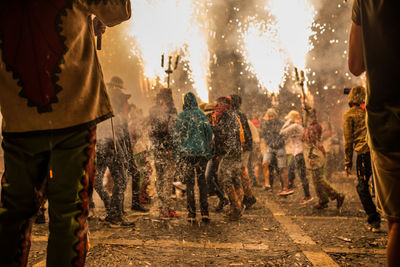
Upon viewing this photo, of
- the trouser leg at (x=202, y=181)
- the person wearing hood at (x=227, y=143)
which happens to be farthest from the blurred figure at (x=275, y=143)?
the trouser leg at (x=202, y=181)

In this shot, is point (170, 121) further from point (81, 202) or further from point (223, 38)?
point (223, 38)

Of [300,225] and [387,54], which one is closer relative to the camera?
[387,54]

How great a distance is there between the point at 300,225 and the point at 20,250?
3368 millimetres

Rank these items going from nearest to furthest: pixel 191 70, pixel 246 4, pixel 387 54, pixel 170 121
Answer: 1. pixel 387 54
2. pixel 170 121
3. pixel 191 70
4. pixel 246 4

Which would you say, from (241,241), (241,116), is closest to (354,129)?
(241,116)

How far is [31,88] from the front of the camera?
4.37 feet

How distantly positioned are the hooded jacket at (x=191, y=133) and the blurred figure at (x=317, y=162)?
6.42 feet

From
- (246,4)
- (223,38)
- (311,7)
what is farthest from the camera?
(223,38)

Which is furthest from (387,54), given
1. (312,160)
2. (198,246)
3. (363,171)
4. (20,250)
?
(312,160)

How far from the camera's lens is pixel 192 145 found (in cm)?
406

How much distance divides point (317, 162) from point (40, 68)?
454cm

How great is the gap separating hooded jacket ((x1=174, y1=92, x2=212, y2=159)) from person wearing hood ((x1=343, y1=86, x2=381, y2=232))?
6.39 ft

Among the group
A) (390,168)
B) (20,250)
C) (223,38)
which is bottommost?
(20,250)

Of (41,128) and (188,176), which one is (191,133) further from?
(41,128)
